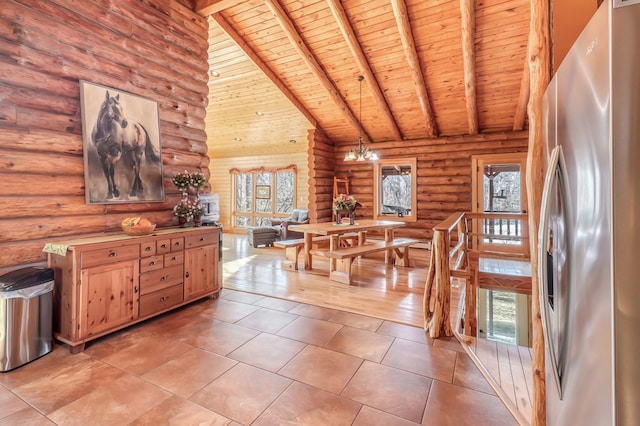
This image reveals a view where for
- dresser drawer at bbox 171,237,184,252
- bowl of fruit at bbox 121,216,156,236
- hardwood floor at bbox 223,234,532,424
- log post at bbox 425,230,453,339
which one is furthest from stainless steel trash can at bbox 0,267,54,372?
log post at bbox 425,230,453,339

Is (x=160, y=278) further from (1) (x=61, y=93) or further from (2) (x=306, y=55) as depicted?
(2) (x=306, y=55)

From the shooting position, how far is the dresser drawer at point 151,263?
2.92 metres

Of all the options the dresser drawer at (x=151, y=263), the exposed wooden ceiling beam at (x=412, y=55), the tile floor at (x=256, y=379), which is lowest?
the tile floor at (x=256, y=379)

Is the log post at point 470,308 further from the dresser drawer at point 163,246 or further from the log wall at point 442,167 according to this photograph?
the log wall at point 442,167

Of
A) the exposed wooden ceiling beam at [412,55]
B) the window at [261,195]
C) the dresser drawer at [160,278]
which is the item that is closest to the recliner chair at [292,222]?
the window at [261,195]

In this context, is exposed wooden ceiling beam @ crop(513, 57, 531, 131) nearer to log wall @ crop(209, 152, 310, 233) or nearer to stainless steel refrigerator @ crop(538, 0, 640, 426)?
stainless steel refrigerator @ crop(538, 0, 640, 426)

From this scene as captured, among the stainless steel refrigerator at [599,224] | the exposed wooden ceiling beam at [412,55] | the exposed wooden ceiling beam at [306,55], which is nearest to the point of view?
the stainless steel refrigerator at [599,224]

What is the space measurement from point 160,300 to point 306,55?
4.55 metres

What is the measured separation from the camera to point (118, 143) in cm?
316

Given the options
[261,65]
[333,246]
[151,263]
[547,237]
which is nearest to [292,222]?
[333,246]

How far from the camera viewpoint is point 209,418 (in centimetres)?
175

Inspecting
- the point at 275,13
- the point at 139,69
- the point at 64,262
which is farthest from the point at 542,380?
the point at 275,13

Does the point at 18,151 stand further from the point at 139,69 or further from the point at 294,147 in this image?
the point at 294,147

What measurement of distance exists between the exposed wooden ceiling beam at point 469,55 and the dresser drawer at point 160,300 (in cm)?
502
